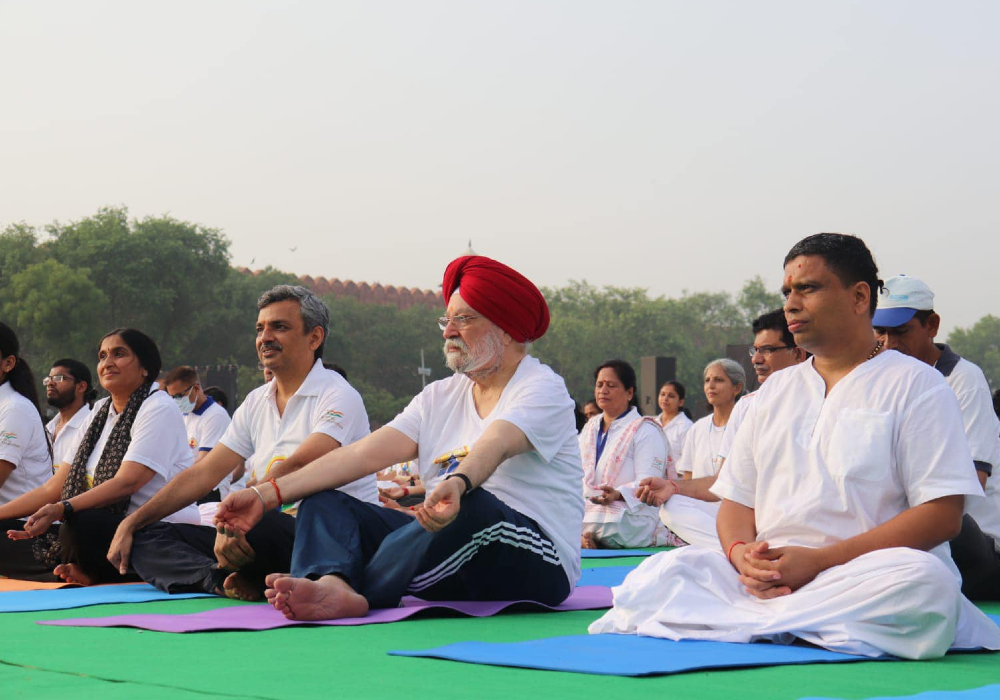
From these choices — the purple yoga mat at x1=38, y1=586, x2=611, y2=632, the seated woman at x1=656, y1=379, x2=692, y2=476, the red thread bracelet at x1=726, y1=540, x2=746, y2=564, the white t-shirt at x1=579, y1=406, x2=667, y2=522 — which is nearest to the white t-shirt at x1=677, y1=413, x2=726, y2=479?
the white t-shirt at x1=579, y1=406, x2=667, y2=522

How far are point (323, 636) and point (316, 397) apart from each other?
67.5 inches

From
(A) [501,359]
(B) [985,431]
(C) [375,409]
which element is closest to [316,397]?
(A) [501,359]

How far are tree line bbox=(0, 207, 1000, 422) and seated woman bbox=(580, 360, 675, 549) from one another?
19.2m

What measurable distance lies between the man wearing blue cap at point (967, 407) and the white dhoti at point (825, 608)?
1302 millimetres

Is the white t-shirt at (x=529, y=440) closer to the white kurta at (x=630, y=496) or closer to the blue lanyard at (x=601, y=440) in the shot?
the white kurta at (x=630, y=496)

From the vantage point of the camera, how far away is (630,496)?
9594 millimetres

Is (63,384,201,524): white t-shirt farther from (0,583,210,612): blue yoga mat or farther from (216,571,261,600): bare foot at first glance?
(216,571,261,600): bare foot

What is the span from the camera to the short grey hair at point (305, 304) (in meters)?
5.40

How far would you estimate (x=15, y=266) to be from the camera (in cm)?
4141

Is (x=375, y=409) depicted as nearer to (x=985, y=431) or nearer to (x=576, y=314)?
(x=576, y=314)

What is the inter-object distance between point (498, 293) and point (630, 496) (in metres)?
5.27

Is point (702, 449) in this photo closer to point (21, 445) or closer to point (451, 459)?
point (21, 445)

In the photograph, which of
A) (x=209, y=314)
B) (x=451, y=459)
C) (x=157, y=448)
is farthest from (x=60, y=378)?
(x=209, y=314)

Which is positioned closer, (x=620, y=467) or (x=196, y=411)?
(x=620, y=467)
